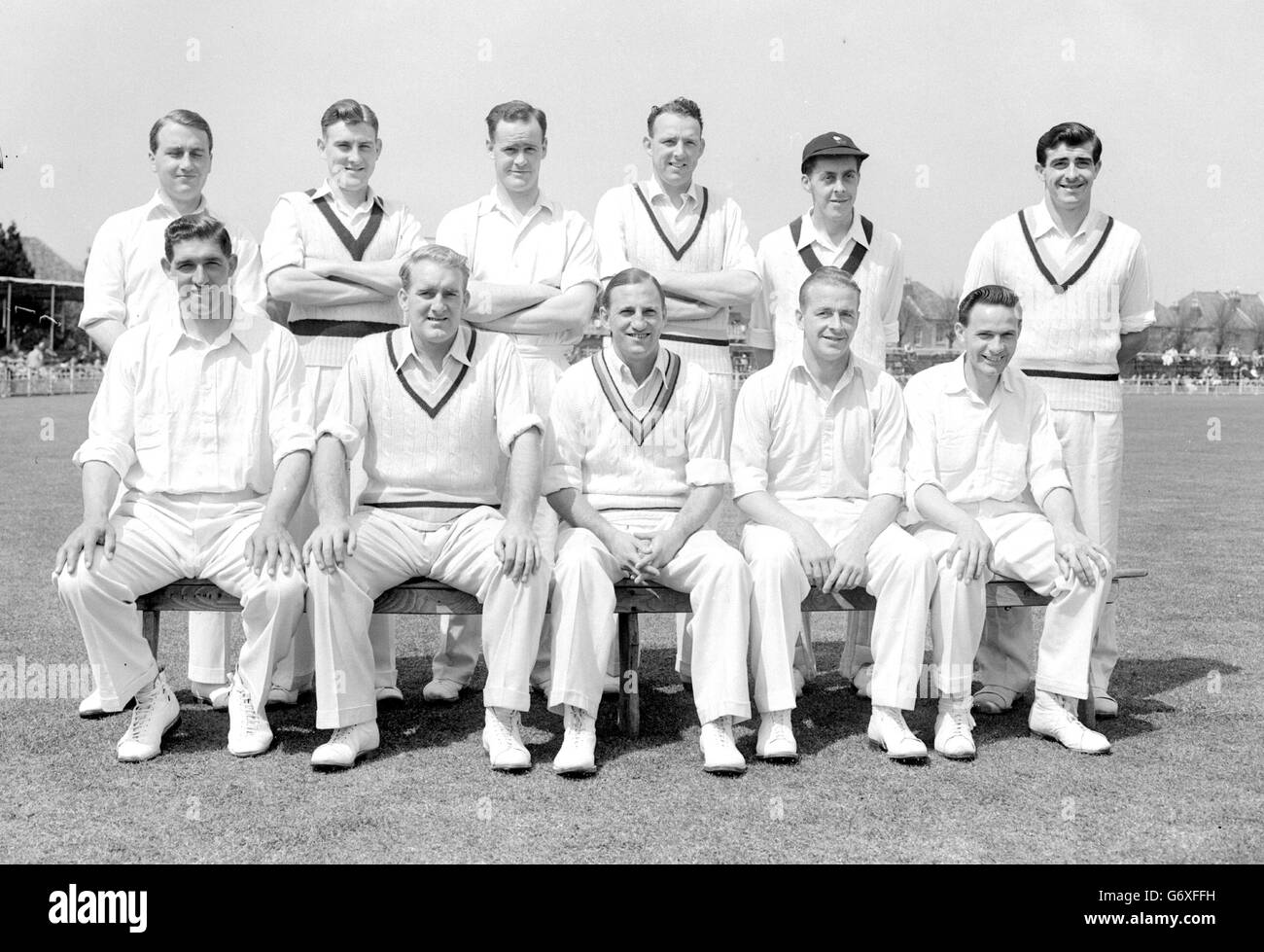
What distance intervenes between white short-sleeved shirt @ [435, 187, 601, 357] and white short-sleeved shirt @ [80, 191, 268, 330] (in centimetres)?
116

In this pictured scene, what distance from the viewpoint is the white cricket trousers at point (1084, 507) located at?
20.6 feet

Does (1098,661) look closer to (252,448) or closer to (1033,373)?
(1033,373)

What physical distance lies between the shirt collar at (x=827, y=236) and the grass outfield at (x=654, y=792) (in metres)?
2.49

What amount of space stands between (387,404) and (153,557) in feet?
4.11

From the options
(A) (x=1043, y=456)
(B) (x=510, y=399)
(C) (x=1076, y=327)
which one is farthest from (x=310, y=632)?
(C) (x=1076, y=327)

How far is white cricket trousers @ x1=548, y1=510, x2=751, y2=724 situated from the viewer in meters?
5.13

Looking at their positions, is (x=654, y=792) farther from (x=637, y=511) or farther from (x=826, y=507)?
(x=826, y=507)

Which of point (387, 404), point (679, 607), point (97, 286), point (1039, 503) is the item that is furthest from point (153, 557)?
point (1039, 503)

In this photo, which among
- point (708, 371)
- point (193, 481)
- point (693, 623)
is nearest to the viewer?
point (693, 623)

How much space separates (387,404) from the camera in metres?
5.59

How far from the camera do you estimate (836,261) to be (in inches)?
258

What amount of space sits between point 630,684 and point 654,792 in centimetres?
87

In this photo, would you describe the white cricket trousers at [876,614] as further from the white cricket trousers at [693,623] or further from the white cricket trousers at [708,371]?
the white cricket trousers at [708,371]

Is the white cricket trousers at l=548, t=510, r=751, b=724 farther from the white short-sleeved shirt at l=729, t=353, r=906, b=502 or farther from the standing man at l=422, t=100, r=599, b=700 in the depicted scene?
the standing man at l=422, t=100, r=599, b=700
